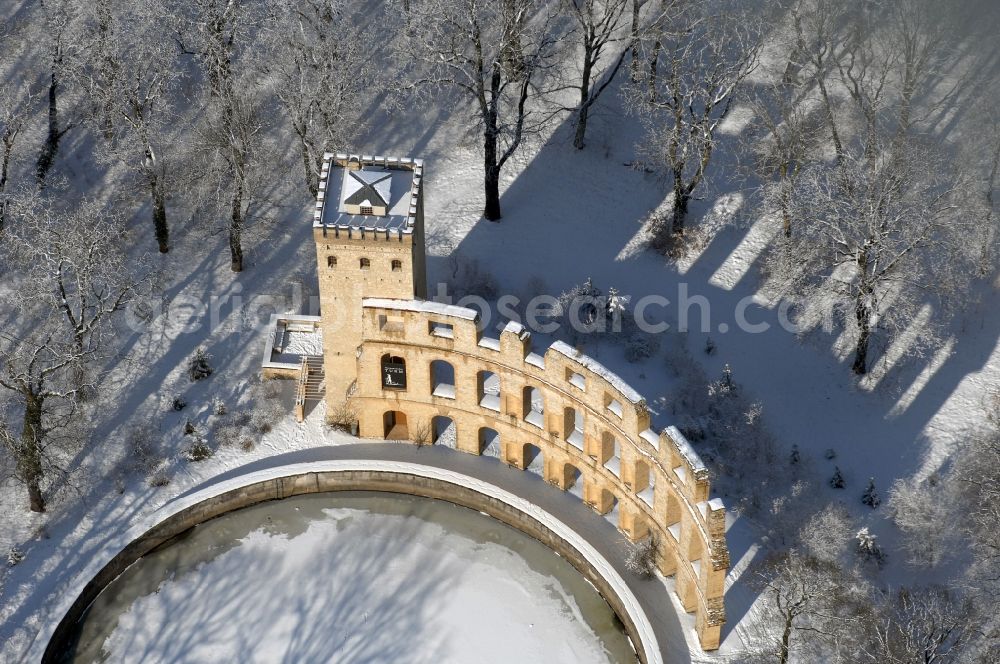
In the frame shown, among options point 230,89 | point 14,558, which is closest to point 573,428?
point 230,89

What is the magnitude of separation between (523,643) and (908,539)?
1969cm

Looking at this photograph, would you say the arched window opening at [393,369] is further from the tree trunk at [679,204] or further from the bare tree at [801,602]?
the bare tree at [801,602]

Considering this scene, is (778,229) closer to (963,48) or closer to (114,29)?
(963,48)

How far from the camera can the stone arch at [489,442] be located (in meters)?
87.4

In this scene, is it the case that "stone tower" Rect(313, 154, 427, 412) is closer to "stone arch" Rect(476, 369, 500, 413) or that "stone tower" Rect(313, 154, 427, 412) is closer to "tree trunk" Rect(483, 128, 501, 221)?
"stone arch" Rect(476, 369, 500, 413)

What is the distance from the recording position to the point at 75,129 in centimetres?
10062

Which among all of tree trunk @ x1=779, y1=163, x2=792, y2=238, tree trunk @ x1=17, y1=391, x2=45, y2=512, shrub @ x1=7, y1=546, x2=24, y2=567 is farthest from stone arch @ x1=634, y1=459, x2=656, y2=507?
shrub @ x1=7, y1=546, x2=24, y2=567

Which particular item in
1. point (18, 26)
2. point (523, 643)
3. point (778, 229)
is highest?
point (18, 26)

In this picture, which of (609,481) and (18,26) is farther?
(18,26)

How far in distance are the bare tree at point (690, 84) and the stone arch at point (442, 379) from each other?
16423 mm

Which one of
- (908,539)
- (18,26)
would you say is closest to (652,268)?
(908,539)

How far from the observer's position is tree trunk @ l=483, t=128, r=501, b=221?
94.2 metres

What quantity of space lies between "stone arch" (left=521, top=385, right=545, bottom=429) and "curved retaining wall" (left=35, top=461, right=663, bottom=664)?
396cm

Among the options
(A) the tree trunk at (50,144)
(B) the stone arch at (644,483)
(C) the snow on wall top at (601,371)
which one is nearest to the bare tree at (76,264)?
(A) the tree trunk at (50,144)
